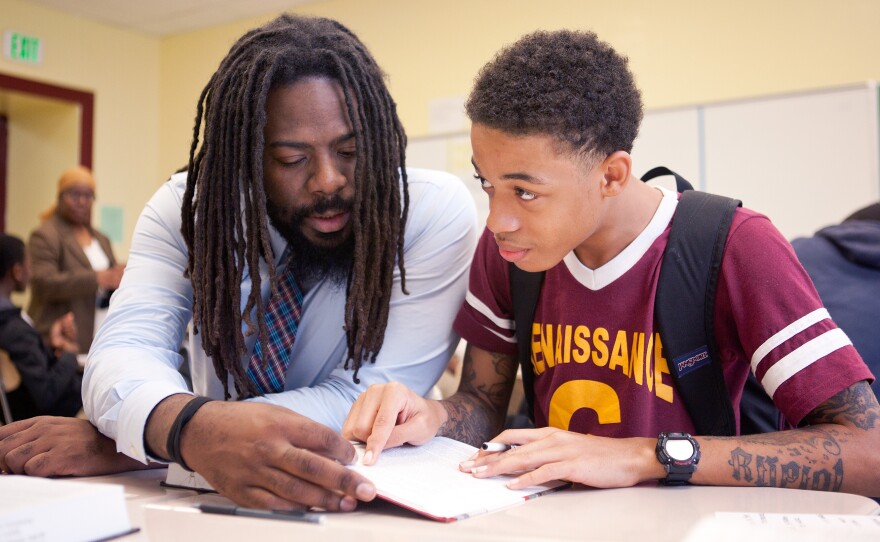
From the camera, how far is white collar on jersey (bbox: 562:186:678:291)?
4.25 feet

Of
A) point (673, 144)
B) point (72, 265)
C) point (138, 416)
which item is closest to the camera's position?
point (138, 416)

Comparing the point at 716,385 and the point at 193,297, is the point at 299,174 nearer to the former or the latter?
the point at 193,297

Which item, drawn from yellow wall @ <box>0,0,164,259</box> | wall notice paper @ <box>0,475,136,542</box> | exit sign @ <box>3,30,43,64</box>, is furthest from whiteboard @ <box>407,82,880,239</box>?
exit sign @ <box>3,30,43,64</box>

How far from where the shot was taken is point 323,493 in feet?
2.97

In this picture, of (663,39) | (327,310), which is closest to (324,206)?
(327,310)

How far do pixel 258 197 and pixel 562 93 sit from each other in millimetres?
576

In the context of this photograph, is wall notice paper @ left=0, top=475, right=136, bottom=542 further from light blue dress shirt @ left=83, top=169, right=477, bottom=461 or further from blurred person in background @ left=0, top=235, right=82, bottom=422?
blurred person in background @ left=0, top=235, right=82, bottom=422

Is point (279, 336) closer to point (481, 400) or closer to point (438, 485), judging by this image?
point (481, 400)

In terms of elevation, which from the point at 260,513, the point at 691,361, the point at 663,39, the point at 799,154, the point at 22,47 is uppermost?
the point at 22,47

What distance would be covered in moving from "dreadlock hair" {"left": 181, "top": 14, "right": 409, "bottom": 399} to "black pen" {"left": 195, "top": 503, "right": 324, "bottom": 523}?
510 millimetres

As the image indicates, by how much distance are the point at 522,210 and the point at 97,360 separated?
0.69m

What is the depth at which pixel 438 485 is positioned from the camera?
975 mm

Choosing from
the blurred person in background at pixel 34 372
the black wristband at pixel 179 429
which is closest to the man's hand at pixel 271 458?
the black wristband at pixel 179 429

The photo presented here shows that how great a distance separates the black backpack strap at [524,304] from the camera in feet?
4.60
